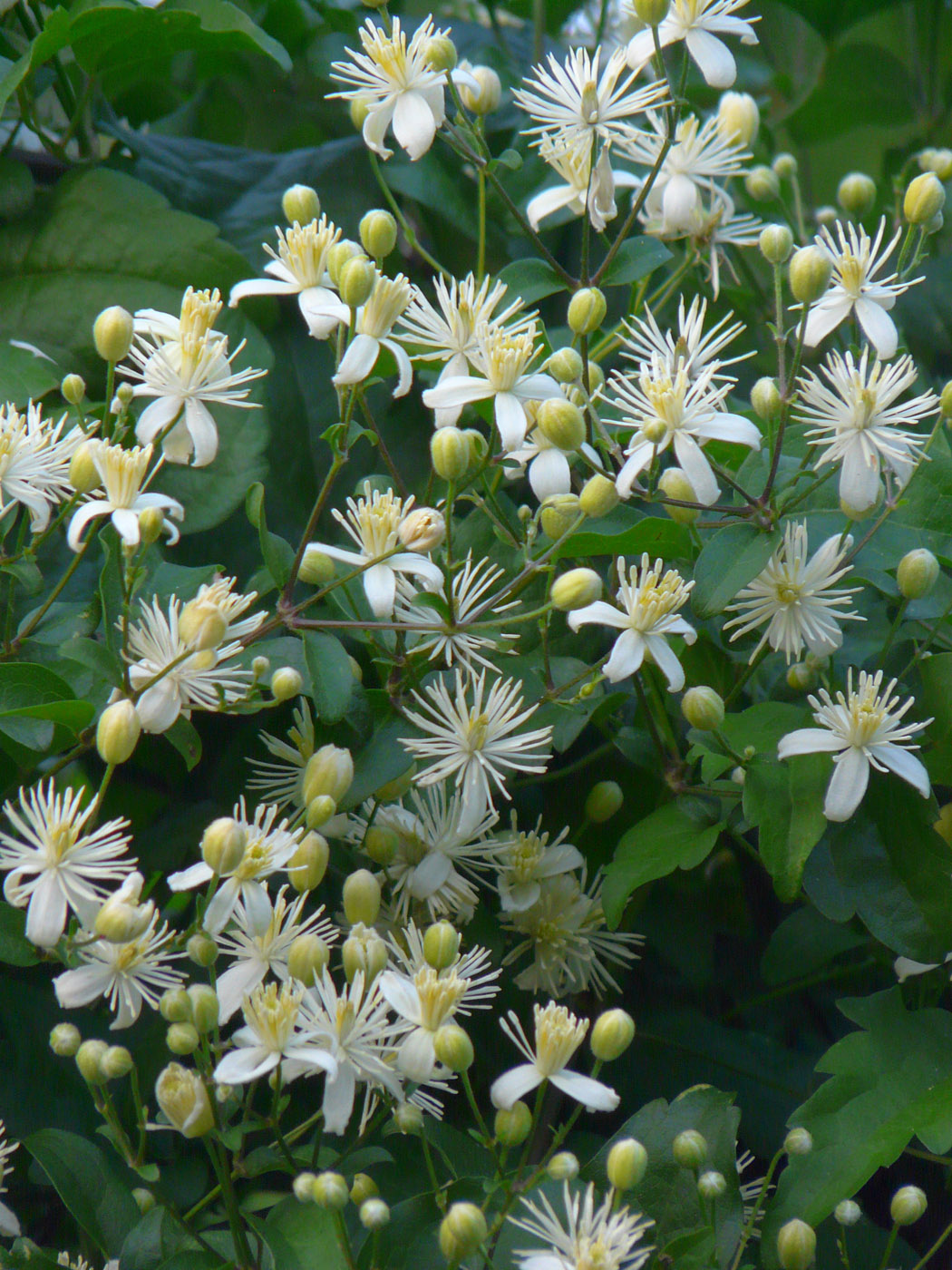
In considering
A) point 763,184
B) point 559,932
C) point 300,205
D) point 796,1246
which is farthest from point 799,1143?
point 763,184

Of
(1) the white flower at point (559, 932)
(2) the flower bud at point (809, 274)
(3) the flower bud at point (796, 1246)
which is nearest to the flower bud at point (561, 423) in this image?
(2) the flower bud at point (809, 274)

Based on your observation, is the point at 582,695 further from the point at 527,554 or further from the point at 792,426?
the point at 792,426

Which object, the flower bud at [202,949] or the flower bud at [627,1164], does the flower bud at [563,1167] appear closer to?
the flower bud at [627,1164]

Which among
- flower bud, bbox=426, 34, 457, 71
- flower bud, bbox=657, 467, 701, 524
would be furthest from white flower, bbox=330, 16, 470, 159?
flower bud, bbox=657, 467, 701, 524

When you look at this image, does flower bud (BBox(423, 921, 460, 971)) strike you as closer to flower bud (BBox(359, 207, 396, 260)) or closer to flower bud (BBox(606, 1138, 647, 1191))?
flower bud (BBox(606, 1138, 647, 1191))

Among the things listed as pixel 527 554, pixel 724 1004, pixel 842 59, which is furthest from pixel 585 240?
pixel 842 59
